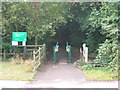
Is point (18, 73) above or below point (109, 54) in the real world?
below

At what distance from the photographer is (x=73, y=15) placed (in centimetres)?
1399

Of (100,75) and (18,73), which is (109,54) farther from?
(18,73)

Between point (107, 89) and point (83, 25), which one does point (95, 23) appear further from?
point (107, 89)

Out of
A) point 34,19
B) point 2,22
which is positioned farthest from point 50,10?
point 2,22

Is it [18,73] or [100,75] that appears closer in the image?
[100,75]

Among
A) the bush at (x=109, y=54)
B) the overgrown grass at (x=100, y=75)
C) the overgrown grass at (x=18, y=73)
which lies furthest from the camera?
the bush at (x=109, y=54)

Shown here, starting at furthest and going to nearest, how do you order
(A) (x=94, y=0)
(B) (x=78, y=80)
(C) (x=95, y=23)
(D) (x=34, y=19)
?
(D) (x=34, y=19) < (A) (x=94, y=0) < (C) (x=95, y=23) < (B) (x=78, y=80)

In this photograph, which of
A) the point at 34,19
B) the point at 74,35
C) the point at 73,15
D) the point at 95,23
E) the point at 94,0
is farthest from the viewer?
the point at 74,35

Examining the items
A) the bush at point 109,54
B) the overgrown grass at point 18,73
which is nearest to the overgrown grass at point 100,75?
the bush at point 109,54

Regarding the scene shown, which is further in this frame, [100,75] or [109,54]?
[109,54]

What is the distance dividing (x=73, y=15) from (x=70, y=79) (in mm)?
7453

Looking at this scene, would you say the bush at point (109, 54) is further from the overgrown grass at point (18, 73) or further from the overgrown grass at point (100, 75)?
the overgrown grass at point (18, 73)

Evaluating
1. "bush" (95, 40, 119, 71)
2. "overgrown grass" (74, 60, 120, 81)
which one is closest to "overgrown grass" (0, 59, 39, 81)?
"overgrown grass" (74, 60, 120, 81)

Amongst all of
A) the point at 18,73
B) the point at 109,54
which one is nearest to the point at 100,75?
the point at 109,54
